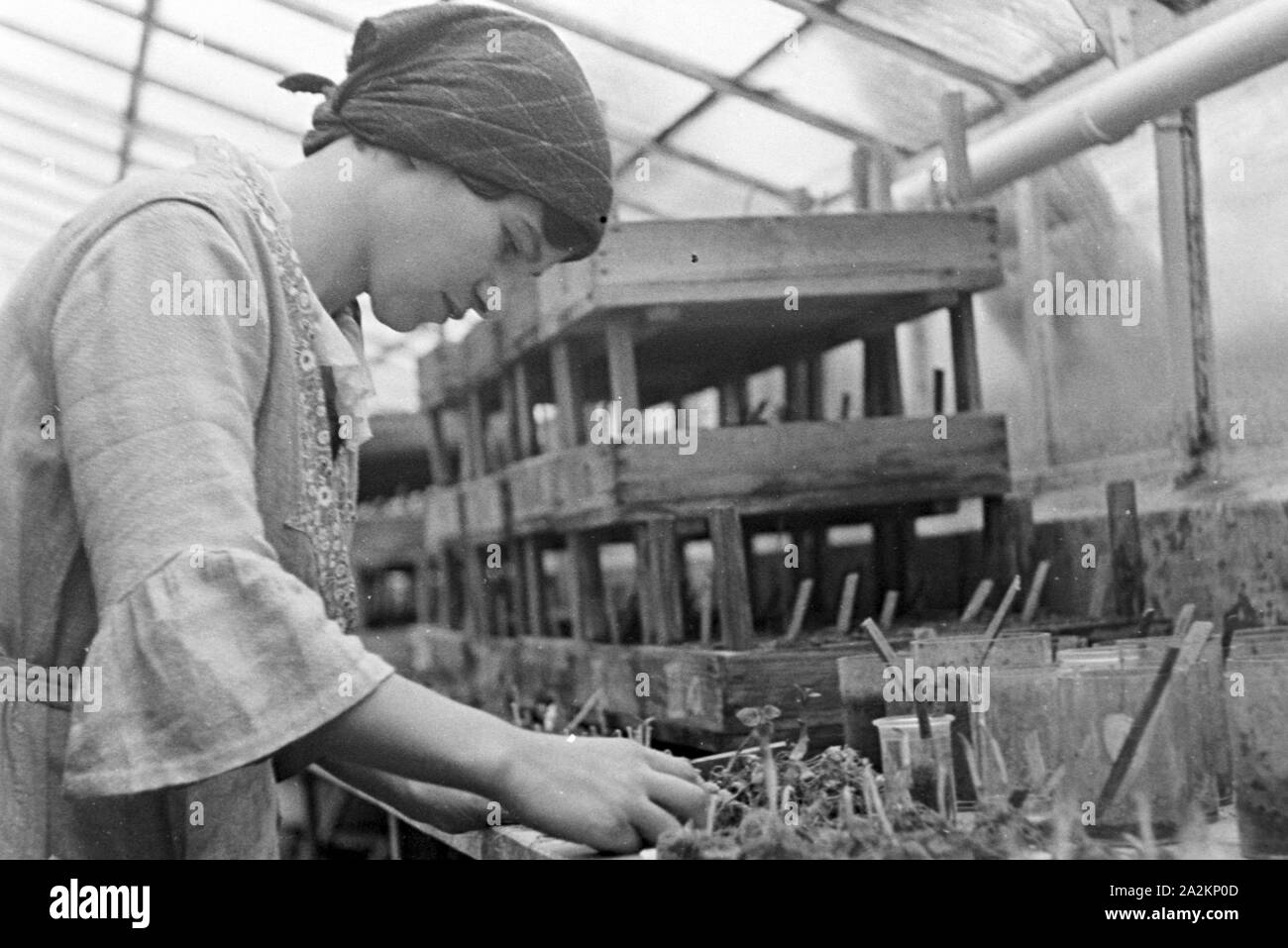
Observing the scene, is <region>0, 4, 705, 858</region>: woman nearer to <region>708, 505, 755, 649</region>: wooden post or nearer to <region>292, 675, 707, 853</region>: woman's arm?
<region>292, 675, 707, 853</region>: woman's arm

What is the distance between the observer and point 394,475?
5.36 m

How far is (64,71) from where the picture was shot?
2.19 m

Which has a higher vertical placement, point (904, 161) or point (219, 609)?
point (904, 161)

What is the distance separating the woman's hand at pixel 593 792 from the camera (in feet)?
3.28

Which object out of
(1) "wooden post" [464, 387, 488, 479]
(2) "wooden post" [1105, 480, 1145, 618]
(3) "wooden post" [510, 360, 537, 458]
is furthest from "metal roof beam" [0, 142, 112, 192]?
(2) "wooden post" [1105, 480, 1145, 618]

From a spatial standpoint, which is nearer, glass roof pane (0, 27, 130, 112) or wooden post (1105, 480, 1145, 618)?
glass roof pane (0, 27, 130, 112)

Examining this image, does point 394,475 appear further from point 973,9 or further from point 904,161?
point 973,9

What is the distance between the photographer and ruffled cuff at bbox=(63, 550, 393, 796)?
931 millimetres

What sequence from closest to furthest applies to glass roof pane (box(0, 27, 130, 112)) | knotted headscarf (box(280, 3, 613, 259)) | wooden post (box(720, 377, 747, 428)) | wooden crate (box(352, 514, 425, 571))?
knotted headscarf (box(280, 3, 613, 259)), glass roof pane (box(0, 27, 130, 112)), wooden post (box(720, 377, 747, 428)), wooden crate (box(352, 514, 425, 571))

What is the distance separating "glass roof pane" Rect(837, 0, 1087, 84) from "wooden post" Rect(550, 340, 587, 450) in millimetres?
790

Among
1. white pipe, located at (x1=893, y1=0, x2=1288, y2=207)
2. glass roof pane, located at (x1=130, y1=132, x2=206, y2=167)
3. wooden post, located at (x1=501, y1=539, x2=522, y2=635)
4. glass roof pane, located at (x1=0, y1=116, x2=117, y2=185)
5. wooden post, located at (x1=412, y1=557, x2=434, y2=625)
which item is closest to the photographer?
white pipe, located at (x1=893, y1=0, x2=1288, y2=207)

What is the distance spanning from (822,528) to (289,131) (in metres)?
1.44

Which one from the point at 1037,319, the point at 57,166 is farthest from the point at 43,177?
the point at 1037,319
